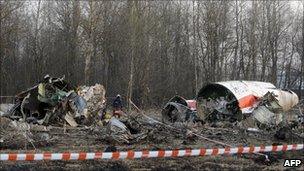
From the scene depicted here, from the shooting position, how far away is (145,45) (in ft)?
140

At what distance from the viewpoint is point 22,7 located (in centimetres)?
4728

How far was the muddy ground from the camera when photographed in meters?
10.2

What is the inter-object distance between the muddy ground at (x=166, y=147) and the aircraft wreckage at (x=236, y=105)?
43.8 inches

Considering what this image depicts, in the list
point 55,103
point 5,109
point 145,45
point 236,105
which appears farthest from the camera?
point 145,45

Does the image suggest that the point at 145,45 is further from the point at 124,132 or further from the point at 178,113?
the point at 124,132

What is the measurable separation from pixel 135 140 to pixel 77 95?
719 centimetres

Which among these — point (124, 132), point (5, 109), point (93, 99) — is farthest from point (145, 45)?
point (124, 132)

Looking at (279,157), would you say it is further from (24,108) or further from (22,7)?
(22,7)

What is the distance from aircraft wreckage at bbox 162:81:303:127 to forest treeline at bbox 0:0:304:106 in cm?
1853

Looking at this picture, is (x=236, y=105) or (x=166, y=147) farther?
(x=236, y=105)

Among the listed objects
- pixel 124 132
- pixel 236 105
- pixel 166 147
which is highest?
pixel 236 105

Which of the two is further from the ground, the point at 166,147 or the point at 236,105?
the point at 236,105

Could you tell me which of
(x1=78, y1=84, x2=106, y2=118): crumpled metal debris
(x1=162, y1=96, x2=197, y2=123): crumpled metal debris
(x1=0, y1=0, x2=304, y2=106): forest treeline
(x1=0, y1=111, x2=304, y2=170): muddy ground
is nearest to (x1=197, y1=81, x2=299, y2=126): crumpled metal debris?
(x1=162, y1=96, x2=197, y2=123): crumpled metal debris

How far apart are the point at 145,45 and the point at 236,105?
23.2m
